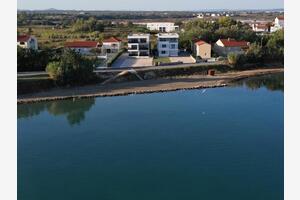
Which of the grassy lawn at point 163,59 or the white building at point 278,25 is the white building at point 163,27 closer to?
the white building at point 278,25

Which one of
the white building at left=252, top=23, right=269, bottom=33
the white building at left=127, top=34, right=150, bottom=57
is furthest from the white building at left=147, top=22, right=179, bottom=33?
the white building at left=127, top=34, right=150, bottom=57

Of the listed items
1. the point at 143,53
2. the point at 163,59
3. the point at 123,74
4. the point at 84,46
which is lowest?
the point at 123,74

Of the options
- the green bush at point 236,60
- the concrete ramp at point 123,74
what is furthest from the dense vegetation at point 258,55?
the concrete ramp at point 123,74

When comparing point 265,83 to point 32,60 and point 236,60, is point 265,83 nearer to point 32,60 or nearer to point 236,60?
point 236,60

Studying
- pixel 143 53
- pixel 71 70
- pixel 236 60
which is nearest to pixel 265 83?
pixel 236 60

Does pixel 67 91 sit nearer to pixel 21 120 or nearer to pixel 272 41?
pixel 21 120
